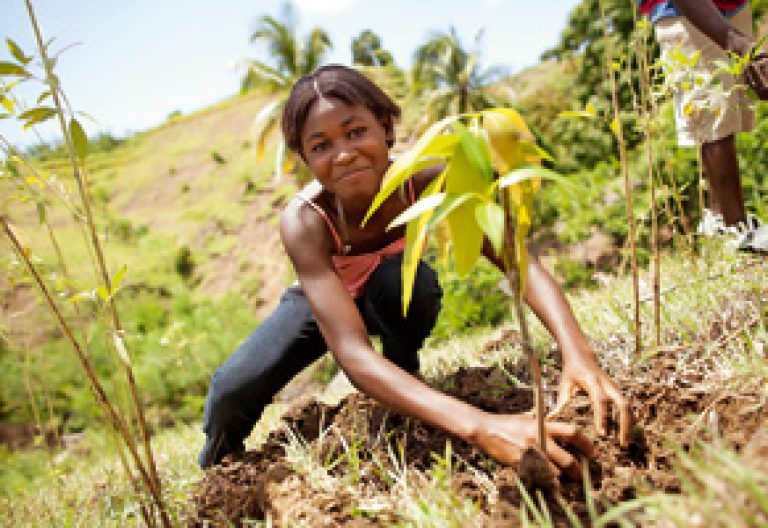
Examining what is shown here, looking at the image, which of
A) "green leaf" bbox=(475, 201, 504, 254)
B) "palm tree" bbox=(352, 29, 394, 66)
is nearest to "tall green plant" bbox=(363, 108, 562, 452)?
"green leaf" bbox=(475, 201, 504, 254)

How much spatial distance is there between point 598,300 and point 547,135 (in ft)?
58.1

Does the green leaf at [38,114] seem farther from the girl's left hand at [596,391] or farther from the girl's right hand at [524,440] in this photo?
the girl's left hand at [596,391]

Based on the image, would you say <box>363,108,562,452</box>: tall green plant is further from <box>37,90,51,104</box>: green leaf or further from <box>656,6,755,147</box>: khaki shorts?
<box>656,6,755,147</box>: khaki shorts

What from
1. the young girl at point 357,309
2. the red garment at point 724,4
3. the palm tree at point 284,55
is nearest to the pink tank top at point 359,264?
the young girl at point 357,309

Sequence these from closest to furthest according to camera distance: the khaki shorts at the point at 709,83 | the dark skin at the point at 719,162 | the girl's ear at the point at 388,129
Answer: the girl's ear at the point at 388,129, the dark skin at the point at 719,162, the khaki shorts at the point at 709,83

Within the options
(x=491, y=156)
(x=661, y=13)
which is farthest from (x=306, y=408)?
(x=661, y=13)

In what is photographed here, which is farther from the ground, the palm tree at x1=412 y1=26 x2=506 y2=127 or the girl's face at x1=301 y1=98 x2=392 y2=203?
the palm tree at x1=412 y1=26 x2=506 y2=127

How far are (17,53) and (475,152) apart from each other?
1010mm

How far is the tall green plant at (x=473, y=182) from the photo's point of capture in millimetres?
681

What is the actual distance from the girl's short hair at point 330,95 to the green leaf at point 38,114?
62 cm

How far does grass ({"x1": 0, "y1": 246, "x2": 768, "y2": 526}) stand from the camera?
0.69 meters

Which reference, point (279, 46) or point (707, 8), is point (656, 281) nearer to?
point (707, 8)

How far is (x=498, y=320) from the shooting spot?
9.27 m

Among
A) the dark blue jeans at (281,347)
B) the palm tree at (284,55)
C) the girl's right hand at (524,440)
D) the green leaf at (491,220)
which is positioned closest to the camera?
the green leaf at (491,220)
